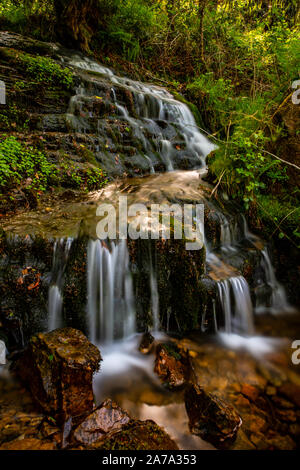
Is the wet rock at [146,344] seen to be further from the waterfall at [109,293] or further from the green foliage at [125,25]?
the green foliage at [125,25]

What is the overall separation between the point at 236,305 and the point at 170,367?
1.38 metres

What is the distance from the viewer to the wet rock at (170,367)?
8.23 feet

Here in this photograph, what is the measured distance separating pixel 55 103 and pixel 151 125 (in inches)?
93.1

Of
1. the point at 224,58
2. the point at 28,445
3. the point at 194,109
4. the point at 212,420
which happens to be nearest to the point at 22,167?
the point at 28,445

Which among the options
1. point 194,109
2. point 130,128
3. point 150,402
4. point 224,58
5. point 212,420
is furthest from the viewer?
point 224,58

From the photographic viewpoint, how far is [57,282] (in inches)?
115

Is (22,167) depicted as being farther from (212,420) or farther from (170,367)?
(212,420)

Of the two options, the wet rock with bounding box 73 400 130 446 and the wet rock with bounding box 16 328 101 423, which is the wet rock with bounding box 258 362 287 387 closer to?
the wet rock with bounding box 73 400 130 446

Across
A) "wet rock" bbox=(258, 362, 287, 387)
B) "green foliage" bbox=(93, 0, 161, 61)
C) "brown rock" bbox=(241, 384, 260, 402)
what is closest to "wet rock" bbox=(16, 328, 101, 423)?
"brown rock" bbox=(241, 384, 260, 402)

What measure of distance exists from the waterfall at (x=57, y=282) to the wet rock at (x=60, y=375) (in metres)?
0.49

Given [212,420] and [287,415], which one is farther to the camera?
[287,415]

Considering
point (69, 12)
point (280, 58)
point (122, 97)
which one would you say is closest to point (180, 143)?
point (122, 97)

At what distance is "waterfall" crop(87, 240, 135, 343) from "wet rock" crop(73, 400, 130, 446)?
1.07m

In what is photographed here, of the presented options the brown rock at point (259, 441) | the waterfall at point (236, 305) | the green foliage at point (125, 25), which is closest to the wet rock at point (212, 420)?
the brown rock at point (259, 441)
